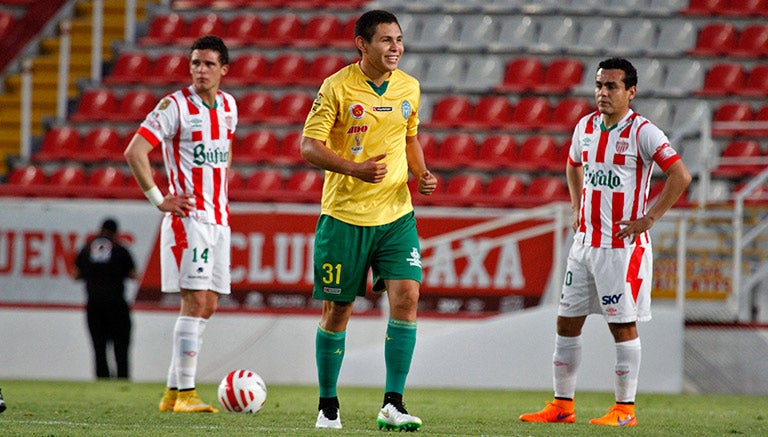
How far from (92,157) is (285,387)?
5297 mm

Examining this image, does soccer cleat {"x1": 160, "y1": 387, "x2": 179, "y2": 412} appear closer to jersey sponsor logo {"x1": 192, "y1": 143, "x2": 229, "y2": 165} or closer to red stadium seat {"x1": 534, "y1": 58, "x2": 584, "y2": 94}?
jersey sponsor logo {"x1": 192, "y1": 143, "x2": 229, "y2": 165}

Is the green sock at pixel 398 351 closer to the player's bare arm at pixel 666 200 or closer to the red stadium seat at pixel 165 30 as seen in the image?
the player's bare arm at pixel 666 200

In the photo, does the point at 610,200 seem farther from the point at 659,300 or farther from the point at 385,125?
the point at 659,300

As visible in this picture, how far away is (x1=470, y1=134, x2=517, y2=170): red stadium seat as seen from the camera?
1507 centimetres

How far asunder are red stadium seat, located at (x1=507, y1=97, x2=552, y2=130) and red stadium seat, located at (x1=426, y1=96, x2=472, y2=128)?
2.01 ft

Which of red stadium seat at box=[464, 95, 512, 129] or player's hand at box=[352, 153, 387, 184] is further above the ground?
red stadium seat at box=[464, 95, 512, 129]

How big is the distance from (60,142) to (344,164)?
37.0 ft

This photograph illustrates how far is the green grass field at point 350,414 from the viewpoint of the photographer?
5.80 m

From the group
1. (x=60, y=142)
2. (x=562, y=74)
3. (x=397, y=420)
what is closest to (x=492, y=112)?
(x=562, y=74)

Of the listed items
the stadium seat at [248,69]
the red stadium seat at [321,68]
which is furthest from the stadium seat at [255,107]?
the red stadium seat at [321,68]

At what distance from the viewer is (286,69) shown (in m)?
17.1

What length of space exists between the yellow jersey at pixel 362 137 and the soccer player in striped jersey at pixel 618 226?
4.19ft

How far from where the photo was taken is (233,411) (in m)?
7.04

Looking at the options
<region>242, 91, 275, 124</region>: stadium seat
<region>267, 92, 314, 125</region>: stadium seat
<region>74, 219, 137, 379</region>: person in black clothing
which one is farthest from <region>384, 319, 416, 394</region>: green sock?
<region>242, 91, 275, 124</region>: stadium seat
